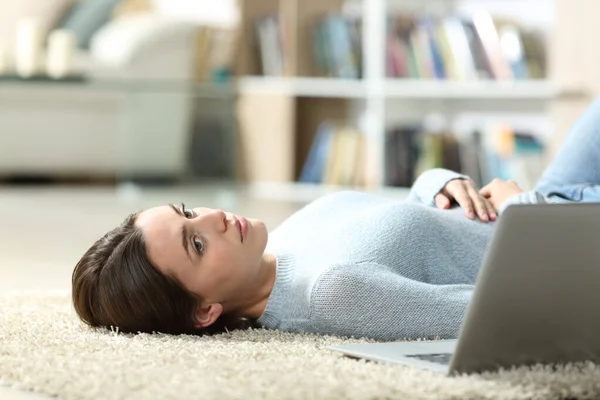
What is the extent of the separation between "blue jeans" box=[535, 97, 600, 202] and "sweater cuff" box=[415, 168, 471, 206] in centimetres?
21

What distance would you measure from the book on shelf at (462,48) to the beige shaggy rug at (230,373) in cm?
316

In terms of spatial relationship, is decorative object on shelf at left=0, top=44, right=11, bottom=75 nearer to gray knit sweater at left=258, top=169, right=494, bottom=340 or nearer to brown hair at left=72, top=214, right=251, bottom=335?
gray knit sweater at left=258, top=169, right=494, bottom=340

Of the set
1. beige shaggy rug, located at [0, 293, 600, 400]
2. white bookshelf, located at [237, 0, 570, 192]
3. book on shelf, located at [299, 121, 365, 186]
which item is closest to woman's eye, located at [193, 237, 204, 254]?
beige shaggy rug, located at [0, 293, 600, 400]

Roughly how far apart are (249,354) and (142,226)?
29cm

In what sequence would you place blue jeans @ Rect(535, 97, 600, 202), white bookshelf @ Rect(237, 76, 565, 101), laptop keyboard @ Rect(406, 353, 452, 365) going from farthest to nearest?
white bookshelf @ Rect(237, 76, 565, 101), blue jeans @ Rect(535, 97, 600, 202), laptop keyboard @ Rect(406, 353, 452, 365)

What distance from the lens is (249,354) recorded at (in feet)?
5.35

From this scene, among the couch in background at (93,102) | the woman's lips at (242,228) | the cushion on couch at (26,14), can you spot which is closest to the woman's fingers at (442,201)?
the woman's lips at (242,228)

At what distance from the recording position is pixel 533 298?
146 cm

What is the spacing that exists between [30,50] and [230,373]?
13.7 ft

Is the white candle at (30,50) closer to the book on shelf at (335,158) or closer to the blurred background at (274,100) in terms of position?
the blurred background at (274,100)

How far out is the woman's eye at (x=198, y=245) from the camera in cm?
177

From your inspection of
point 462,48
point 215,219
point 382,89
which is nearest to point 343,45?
point 382,89

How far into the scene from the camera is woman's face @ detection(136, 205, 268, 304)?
176 cm

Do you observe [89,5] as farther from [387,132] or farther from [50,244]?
[50,244]
